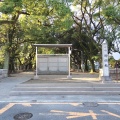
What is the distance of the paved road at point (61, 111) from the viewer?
18.1 ft

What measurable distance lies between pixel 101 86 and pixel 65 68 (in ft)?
21.1

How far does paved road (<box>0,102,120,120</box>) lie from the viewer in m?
5.52

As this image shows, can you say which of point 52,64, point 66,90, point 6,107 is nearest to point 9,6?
point 52,64

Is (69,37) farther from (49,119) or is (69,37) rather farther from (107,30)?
(49,119)

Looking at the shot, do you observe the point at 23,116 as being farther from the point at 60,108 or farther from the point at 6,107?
the point at 60,108

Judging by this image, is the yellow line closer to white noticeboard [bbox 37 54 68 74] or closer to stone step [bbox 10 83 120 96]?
stone step [bbox 10 83 120 96]

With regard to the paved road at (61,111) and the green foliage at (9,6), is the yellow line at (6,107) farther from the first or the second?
the green foliage at (9,6)

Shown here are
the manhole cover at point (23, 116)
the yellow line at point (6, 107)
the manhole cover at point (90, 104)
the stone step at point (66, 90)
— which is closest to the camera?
the manhole cover at point (23, 116)

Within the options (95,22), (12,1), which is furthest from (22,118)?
(95,22)

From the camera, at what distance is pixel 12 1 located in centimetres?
1314

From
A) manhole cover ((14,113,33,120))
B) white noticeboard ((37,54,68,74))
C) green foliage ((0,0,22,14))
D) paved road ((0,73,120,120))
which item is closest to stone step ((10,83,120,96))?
paved road ((0,73,120,120))

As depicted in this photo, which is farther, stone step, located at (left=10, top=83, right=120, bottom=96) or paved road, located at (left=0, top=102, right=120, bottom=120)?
stone step, located at (left=10, top=83, right=120, bottom=96)

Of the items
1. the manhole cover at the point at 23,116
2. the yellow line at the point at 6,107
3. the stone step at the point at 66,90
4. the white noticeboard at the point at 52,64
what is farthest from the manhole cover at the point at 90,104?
the white noticeboard at the point at 52,64

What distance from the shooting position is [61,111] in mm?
6141
